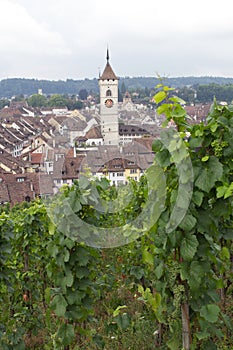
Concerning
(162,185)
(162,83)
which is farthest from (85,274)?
(162,83)

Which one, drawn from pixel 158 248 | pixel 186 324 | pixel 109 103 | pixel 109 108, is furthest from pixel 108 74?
pixel 186 324

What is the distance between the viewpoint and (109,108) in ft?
18.0

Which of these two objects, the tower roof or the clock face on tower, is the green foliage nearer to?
the clock face on tower

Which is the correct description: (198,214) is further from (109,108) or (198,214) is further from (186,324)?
(109,108)

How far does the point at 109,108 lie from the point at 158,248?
2.42 m

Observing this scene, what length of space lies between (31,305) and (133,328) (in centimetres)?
143

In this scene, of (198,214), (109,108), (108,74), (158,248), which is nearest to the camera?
(198,214)

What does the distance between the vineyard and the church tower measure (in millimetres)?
506

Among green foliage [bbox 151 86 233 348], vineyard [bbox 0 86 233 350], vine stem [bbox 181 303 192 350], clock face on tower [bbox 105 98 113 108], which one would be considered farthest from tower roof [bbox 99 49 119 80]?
vine stem [bbox 181 303 192 350]

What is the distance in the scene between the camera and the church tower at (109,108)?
460 cm

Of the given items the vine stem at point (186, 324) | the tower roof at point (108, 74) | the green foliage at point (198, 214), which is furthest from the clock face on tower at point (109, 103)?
the vine stem at point (186, 324)

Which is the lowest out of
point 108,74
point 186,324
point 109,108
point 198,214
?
point 186,324

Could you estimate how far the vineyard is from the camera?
3160 mm

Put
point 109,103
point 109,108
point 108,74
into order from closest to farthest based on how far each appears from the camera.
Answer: point 109,108, point 109,103, point 108,74
